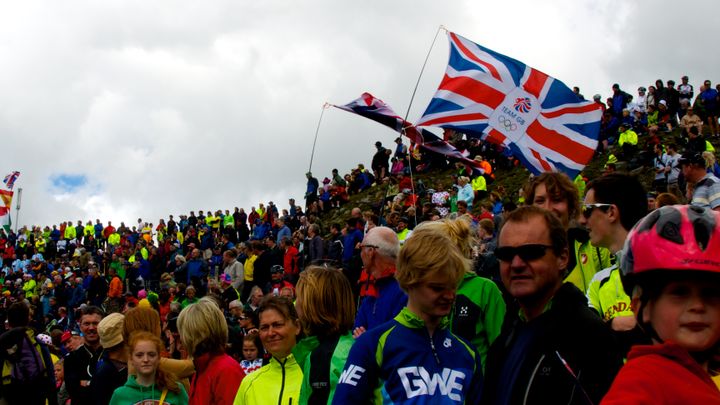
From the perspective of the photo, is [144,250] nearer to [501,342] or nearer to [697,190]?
[697,190]

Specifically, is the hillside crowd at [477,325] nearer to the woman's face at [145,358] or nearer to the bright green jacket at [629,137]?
the woman's face at [145,358]

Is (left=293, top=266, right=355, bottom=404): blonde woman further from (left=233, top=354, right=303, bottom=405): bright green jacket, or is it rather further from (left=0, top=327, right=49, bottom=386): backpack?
(left=0, top=327, right=49, bottom=386): backpack

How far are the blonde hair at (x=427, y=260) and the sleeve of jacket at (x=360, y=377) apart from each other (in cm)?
33

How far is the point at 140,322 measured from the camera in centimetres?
641

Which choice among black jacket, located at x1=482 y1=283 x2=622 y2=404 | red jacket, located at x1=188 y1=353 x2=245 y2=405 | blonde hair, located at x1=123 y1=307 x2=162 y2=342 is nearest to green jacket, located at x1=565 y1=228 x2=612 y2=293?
black jacket, located at x1=482 y1=283 x2=622 y2=404

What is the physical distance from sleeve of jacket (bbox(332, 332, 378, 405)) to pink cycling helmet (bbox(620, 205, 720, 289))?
145cm

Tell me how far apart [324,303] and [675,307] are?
2.54 m

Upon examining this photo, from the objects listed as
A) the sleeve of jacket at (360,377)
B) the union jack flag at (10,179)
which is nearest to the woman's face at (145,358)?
the sleeve of jacket at (360,377)

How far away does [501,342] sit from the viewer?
9.75ft

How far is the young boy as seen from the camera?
174cm

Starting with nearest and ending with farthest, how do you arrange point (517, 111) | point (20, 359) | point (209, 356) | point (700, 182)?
→ 1. point (209, 356)
2. point (700, 182)
3. point (20, 359)
4. point (517, 111)

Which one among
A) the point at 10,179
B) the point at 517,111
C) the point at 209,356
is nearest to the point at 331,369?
the point at 209,356

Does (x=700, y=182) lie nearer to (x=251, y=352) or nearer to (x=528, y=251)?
(x=528, y=251)

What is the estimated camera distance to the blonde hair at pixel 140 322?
6.39 meters
